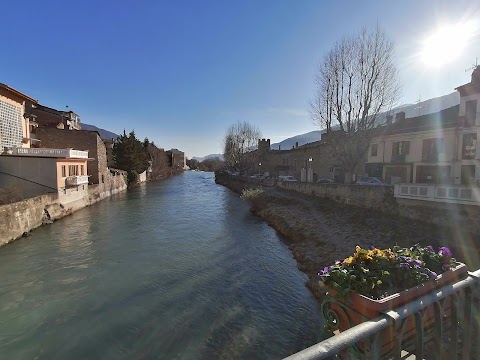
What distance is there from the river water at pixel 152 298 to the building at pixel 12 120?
12064 millimetres

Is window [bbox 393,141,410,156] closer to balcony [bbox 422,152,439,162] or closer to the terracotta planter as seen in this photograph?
balcony [bbox 422,152,439,162]

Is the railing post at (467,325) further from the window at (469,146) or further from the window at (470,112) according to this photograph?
the window at (470,112)

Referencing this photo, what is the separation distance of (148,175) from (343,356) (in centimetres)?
6720

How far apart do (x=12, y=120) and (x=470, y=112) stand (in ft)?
122

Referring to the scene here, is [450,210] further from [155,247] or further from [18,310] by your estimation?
[18,310]

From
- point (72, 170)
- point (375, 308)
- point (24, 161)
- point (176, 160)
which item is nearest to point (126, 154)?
point (72, 170)

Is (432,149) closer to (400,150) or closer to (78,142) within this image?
(400,150)

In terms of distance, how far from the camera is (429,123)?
83.0 feet

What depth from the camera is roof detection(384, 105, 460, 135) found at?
23.1 metres

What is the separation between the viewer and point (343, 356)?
2.15 metres

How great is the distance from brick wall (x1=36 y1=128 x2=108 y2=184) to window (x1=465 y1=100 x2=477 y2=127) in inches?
1408

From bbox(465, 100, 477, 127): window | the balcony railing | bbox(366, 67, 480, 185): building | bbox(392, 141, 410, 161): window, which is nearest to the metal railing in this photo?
the balcony railing

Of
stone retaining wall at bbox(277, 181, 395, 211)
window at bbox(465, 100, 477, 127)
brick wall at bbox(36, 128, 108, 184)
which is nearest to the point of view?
stone retaining wall at bbox(277, 181, 395, 211)

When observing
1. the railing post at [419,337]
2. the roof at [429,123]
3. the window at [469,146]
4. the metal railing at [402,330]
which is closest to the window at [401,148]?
the roof at [429,123]
